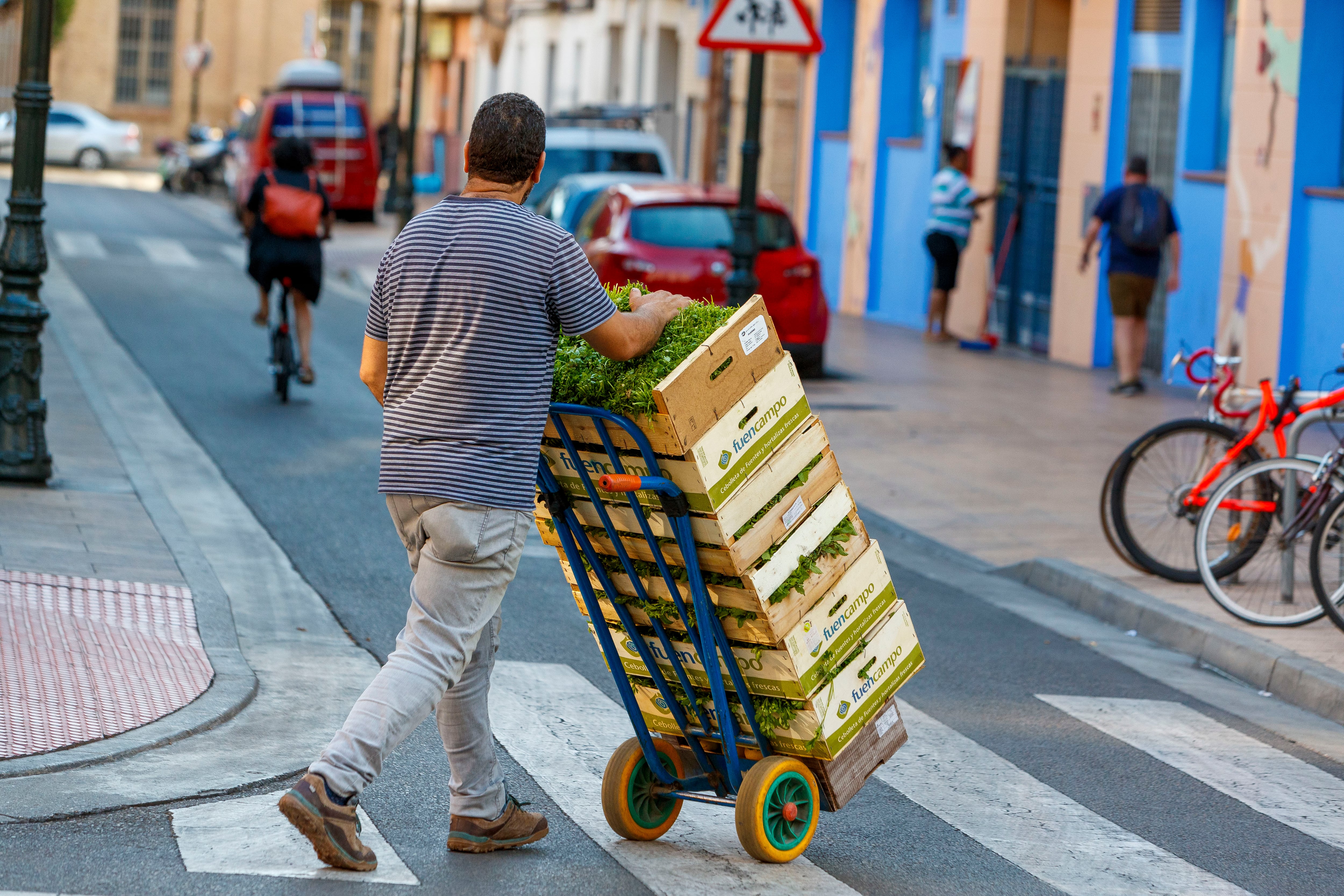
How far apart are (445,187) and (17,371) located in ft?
101

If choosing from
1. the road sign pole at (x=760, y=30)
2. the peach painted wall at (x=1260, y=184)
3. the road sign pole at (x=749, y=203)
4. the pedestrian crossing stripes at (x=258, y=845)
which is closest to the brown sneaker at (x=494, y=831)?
the pedestrian crossing stripes at (x=258, y=845)

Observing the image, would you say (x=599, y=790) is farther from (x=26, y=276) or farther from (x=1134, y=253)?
(x=1134, y=253)

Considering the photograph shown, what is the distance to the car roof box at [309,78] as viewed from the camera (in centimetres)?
4119

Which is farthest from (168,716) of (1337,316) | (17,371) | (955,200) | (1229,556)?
(955,200)

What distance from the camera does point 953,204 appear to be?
19828 mm

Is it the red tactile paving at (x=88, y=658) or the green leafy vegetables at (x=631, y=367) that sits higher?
the green leafy vegetables at (x=631, y=367)

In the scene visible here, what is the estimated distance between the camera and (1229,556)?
27.3 feet

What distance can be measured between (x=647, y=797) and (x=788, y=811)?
0.41 m

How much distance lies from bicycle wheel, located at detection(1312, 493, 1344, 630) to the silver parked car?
43252 mm

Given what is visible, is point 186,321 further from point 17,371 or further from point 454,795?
point 454,795

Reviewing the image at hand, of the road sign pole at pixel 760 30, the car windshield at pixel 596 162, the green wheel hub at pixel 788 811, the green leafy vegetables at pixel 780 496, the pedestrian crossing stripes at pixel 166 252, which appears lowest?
the green wheel hub at pixel 788 811

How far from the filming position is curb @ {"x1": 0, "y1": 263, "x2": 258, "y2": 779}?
5.29 m

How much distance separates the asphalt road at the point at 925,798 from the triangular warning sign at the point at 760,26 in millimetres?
3469

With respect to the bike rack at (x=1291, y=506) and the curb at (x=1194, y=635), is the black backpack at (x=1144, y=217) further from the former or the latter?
the bike rack at (x=1291, y=506)
